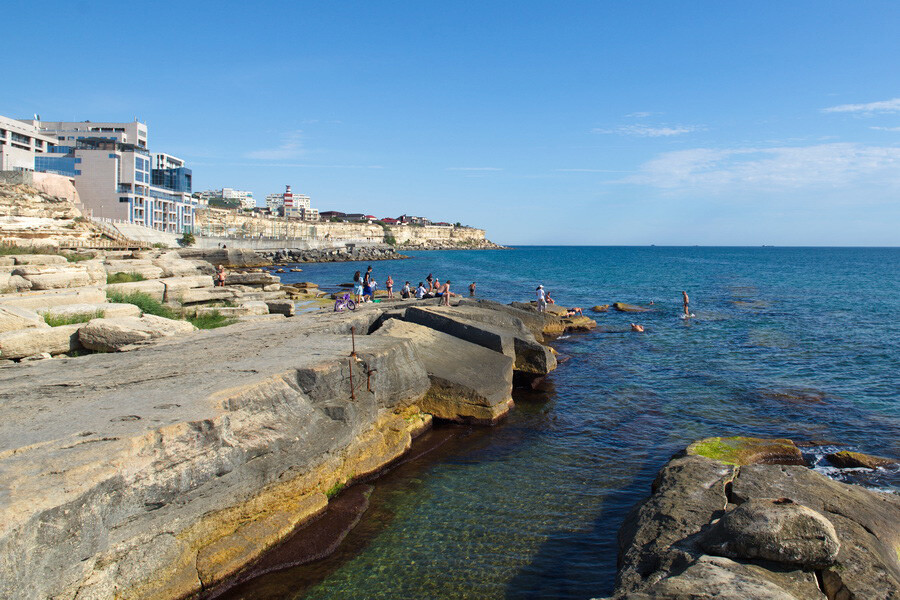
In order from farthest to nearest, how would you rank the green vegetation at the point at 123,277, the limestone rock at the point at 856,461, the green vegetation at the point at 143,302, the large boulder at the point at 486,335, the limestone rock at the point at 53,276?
1. the green vegetation at the point at 123,277
2. the green vegetation at the point at 143,302
3. the limestone rock at the point at 53,276
4. the large boulder at the point at 486,335
5. the limestone rock at the point at 856,461

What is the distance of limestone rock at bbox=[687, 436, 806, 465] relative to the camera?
10.1m

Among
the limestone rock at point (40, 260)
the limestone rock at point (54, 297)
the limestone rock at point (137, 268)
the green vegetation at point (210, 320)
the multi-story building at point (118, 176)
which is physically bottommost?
the green vegetation at point (210, 320)

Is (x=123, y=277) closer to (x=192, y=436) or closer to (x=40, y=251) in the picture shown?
(x=40, y=251)

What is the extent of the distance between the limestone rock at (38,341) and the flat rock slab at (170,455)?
4.15ft

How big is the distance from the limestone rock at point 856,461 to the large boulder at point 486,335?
7.66 m

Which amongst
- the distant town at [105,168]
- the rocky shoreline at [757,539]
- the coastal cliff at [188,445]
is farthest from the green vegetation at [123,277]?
the distant town at [105,168]

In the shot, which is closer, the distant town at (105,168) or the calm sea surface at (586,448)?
the calm sea surface at (586,448)

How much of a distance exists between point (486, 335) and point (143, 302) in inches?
417

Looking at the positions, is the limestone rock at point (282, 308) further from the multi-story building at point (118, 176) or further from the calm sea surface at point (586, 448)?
the multi-story building at point (118, 176)

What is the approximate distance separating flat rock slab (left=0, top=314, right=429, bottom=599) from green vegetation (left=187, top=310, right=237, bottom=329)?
5.74 metres

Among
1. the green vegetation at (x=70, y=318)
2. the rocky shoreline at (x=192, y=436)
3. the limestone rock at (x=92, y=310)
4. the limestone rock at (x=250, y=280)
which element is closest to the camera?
the rocky shoreline at (x=192, y=436)

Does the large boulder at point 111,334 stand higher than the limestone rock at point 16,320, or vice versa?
the limestone rock at point 16,320

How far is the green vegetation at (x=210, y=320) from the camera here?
1662 cm

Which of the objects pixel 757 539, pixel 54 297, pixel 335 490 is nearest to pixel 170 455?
pixel 335 490
